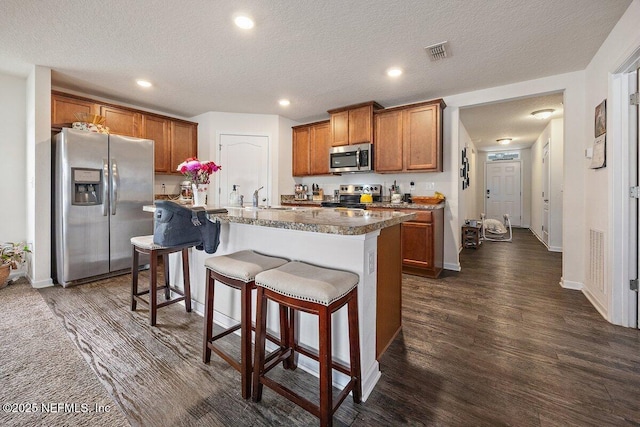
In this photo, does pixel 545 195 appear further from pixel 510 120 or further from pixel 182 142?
pixel 182 142

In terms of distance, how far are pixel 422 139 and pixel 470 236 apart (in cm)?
251

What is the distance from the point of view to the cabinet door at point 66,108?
11.1ft

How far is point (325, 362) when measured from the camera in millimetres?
1180

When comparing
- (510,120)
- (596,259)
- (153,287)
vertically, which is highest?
(510,120)

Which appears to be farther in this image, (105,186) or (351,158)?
(351,158)

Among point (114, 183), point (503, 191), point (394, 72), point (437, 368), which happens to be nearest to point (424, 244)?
point (437, 368)

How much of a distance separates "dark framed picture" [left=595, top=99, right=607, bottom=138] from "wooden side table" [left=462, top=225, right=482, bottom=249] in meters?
2.79

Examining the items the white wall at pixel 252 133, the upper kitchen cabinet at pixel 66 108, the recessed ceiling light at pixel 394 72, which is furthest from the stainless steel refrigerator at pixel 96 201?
the recessed ceiling light at pixel 394 72

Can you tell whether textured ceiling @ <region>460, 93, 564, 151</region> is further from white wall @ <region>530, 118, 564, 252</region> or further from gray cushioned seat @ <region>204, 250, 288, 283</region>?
gray cushioned seat @ <region>204, 250, 288, 283</region>

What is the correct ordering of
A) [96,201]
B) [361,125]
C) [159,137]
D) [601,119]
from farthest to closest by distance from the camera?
[159,137]
[361,125]
[96,201]
[601,119]

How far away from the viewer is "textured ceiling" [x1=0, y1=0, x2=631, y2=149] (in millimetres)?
2094

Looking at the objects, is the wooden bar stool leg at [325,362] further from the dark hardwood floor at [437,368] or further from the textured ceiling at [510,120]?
the textured ceiling at [510,120]

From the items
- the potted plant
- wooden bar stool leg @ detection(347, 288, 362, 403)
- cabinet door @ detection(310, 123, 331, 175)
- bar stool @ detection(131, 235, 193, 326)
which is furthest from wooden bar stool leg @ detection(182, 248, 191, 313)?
cabinet door @ detection(310, 123, 331, 175)

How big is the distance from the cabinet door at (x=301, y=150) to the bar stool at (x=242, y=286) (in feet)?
11.6
